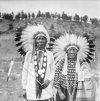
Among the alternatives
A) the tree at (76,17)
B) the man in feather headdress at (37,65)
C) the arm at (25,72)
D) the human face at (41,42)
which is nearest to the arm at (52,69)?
the man in feather headdress at (37,65)

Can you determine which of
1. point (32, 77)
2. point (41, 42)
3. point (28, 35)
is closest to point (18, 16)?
point (28, 35)

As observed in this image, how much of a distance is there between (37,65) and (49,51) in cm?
17

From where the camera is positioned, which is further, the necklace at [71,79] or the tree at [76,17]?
the tree at [76,17]

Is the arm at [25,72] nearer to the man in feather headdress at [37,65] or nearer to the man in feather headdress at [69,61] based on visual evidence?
the man in feather headdress at [37,65]

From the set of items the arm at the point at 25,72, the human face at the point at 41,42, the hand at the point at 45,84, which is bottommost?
the hand at the point at 45,84

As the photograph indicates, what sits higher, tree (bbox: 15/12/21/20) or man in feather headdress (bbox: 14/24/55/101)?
tree (bbox: 15/12/21/20)

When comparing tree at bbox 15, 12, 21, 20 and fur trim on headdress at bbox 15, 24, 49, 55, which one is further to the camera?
tree at bbox 15, 12, 21, 20

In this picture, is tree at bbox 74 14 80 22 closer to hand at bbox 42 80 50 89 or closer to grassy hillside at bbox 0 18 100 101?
grassy hillside at bbox 0 18 100 101

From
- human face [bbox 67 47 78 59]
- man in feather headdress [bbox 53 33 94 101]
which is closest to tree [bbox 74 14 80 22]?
man in feather headdress [bbox 53 33 94 101]

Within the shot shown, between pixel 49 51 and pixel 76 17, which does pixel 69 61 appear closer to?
pixel 49 51

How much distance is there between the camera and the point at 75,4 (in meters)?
2.54

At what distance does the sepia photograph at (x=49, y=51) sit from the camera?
240 centimetres

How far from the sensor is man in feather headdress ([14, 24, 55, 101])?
7.82ft

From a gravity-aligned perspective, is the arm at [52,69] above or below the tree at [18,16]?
below
